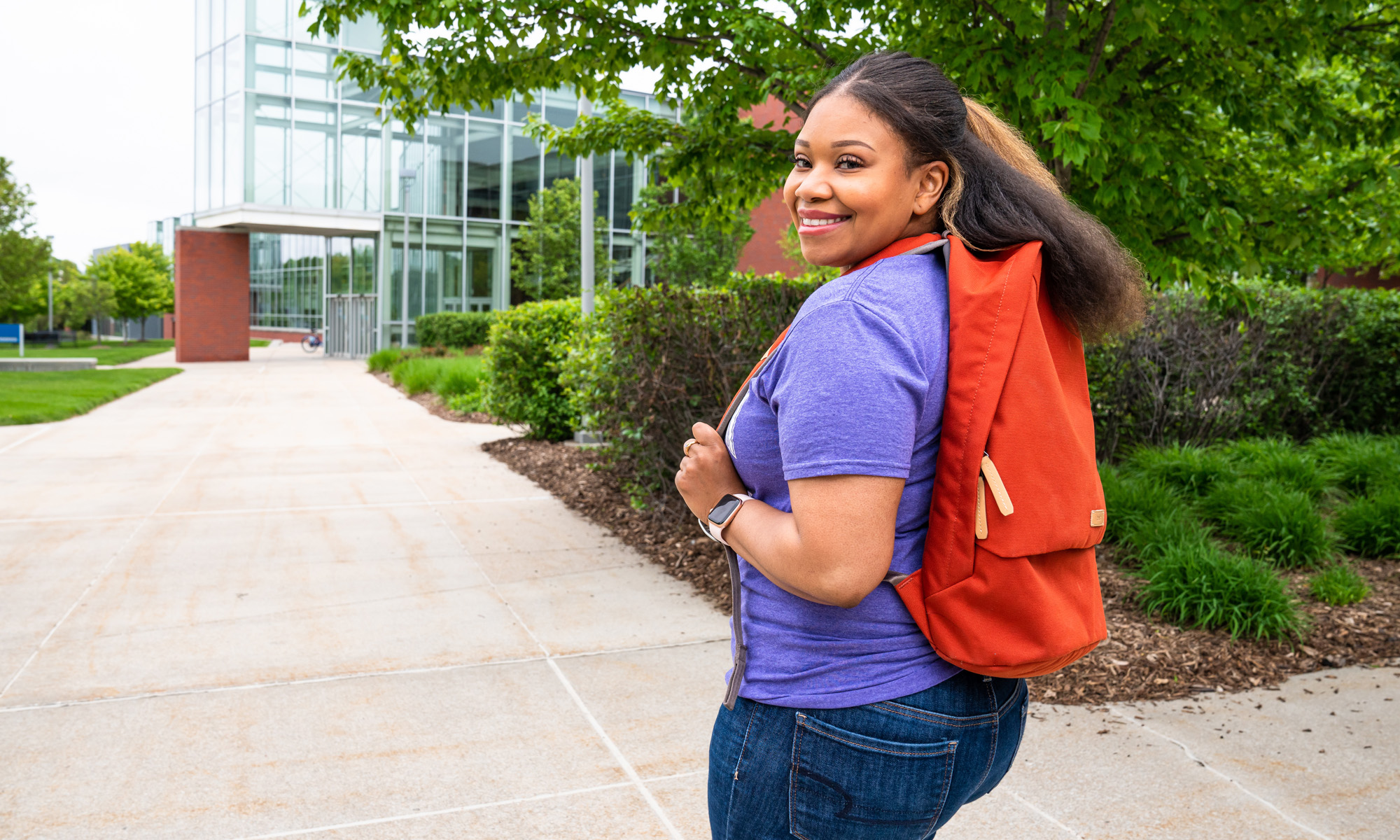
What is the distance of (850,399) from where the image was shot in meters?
1.19

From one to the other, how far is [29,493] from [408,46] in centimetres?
467

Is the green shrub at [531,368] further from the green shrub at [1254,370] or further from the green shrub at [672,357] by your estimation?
the green shrub at [1254,370]

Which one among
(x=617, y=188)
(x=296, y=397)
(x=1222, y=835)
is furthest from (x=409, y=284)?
(x=1222, y=835)

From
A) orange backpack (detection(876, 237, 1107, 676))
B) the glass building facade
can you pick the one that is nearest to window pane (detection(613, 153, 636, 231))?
the glass building facade

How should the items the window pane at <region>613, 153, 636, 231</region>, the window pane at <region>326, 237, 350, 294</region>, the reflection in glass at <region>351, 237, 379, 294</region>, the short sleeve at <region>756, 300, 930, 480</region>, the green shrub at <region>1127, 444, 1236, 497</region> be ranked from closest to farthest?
the short sleeve at <region>756, 300, 930, 480</region> → the green shrub at <region>1127, 444, 1236, 497</region> → the reflection in glass at <region>351, 237, 379, 294</region> → the window pane at <region>613, 153, 636, 231</region> → the window pane at <region>326, 237, 350, 294</region>

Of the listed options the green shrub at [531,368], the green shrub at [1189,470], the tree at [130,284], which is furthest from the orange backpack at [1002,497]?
the tree at [130,284]

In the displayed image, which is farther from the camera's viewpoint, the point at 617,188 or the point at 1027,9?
the point at 617,188

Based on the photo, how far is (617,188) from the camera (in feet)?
107

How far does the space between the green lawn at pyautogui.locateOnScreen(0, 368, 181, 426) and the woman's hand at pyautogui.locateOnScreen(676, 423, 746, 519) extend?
13.1 meters

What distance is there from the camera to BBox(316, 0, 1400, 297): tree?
4590mm

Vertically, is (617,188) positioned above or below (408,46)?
above

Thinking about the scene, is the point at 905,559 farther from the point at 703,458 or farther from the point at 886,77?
the point at 886,77

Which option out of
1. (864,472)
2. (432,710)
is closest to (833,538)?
(864,472)

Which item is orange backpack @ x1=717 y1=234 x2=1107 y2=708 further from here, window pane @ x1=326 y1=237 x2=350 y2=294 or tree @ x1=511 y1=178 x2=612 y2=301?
window pane @ x1=326 y1=237 x2=350 y2=294
